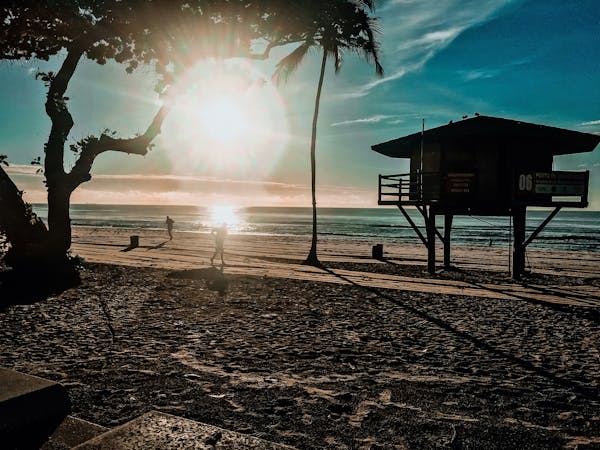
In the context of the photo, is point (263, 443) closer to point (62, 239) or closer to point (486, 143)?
point (62, 239)

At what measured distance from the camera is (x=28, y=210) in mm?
15609

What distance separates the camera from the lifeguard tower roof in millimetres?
18391

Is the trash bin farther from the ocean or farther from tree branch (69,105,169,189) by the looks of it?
tree branch (69,105,169,189)

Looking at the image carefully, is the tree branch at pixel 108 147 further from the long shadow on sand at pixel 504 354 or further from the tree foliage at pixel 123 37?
the long shadow on sand at pixel 504 354

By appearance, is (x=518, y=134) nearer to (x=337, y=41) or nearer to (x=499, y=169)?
(x=499, y=169)

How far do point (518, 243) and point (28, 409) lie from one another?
1979 centimetres

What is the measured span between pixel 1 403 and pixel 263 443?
2.12 m

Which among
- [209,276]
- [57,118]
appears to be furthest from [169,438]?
[57,118]

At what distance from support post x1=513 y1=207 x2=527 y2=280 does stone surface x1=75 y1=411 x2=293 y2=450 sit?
59.3 feet

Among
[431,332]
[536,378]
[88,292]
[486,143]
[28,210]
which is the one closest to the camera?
[536,378]

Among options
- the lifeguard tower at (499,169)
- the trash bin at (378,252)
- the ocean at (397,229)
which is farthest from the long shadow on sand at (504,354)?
the ocean at (397,229)

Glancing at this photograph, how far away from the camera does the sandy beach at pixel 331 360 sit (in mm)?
5023

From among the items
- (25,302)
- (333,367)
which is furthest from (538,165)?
(25,302)

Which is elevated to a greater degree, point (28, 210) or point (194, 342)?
point (28, 210)
